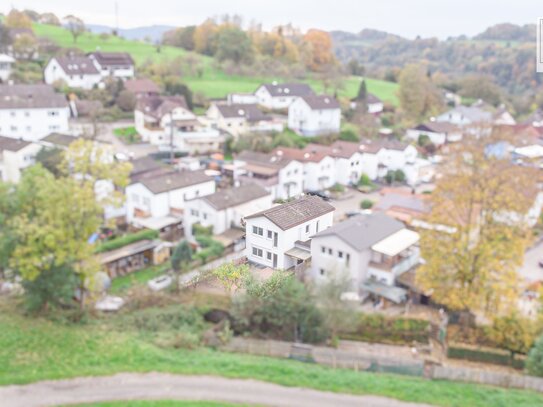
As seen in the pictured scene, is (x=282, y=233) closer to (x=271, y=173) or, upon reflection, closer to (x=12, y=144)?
(x=271, y=173)

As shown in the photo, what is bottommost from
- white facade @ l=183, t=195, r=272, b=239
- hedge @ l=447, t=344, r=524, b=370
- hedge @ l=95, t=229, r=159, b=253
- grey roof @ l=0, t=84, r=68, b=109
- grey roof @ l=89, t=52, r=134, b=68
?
hedge @ l=447, t=344, r=524, b=370

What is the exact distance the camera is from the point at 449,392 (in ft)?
26.7

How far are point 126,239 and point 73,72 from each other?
1614 centimetres

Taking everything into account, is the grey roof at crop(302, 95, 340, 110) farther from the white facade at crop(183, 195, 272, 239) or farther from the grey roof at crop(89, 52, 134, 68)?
the grey roof at crop(89, 52, 134, 68)

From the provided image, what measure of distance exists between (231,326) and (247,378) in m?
1.60

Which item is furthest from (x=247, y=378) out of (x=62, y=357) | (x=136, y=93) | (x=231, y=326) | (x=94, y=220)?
(x=136, y=93)

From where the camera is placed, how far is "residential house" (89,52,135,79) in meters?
28.3

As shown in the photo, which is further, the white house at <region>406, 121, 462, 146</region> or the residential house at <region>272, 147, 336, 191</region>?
the white house at <region>406, 121, 462, 146</region>

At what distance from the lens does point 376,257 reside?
10578mm

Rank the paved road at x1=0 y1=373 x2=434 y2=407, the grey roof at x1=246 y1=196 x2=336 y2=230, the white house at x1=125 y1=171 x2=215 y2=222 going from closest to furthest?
the grey roof at x1=246 y1=196 x2=336 y2=230 < the paved road at x1=0 y1=373 x2=434 y2=407 < the white house at x1=125 y1=171 x2=215 y2=222

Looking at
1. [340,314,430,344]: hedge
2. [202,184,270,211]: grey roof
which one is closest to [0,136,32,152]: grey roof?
[202,184,270,211]: grey roof

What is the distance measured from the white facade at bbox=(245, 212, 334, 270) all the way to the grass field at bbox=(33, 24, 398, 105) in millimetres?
27524

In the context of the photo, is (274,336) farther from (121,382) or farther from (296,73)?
(296,73)

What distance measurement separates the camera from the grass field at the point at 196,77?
3070 centimetres
